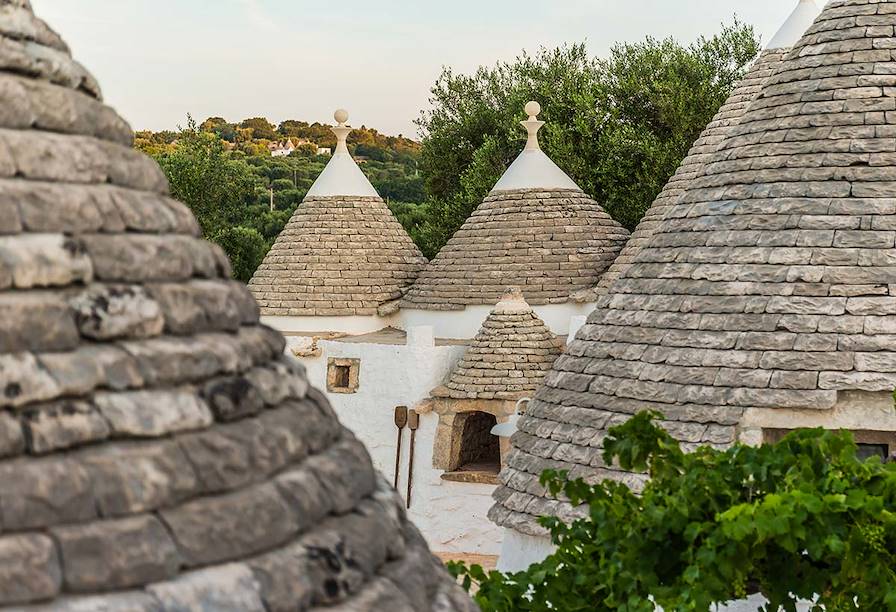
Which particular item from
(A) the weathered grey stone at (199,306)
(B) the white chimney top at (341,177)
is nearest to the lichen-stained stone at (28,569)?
(A) the weathered grey stone at (199,306)

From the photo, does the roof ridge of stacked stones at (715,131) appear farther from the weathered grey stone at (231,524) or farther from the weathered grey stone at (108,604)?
the weathered grey stone at (108,604)

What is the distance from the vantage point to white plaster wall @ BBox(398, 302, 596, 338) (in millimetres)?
18781

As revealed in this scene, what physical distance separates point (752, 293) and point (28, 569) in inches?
298

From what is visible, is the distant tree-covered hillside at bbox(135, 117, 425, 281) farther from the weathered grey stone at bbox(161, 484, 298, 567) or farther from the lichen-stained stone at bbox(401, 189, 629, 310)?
the weathered grey stone at bbox(161, 484, 298, 567)

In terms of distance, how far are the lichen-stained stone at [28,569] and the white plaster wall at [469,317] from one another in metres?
16.0

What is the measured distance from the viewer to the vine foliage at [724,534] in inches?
209

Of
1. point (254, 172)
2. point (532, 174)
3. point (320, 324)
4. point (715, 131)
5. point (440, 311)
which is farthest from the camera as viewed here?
point (254, 172)

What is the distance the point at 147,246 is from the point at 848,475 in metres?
3.71

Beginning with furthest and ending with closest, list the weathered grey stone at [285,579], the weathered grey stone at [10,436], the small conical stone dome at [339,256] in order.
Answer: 1. the small conical stone dome at [339,256]
2. the weathered grey stone at [285,579]
3. the weathered grey stone at [10,436]

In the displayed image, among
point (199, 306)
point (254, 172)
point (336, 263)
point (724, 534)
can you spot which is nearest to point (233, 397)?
point (199, 306)

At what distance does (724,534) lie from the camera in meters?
5.20

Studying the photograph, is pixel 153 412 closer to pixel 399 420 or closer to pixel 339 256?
pixel 399 420

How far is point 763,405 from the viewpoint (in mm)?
8945

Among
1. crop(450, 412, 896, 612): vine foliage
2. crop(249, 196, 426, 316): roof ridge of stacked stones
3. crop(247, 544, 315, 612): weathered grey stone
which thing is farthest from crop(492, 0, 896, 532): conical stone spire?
crop(249, 196, 426, 316): roof ridge of stacked stones
